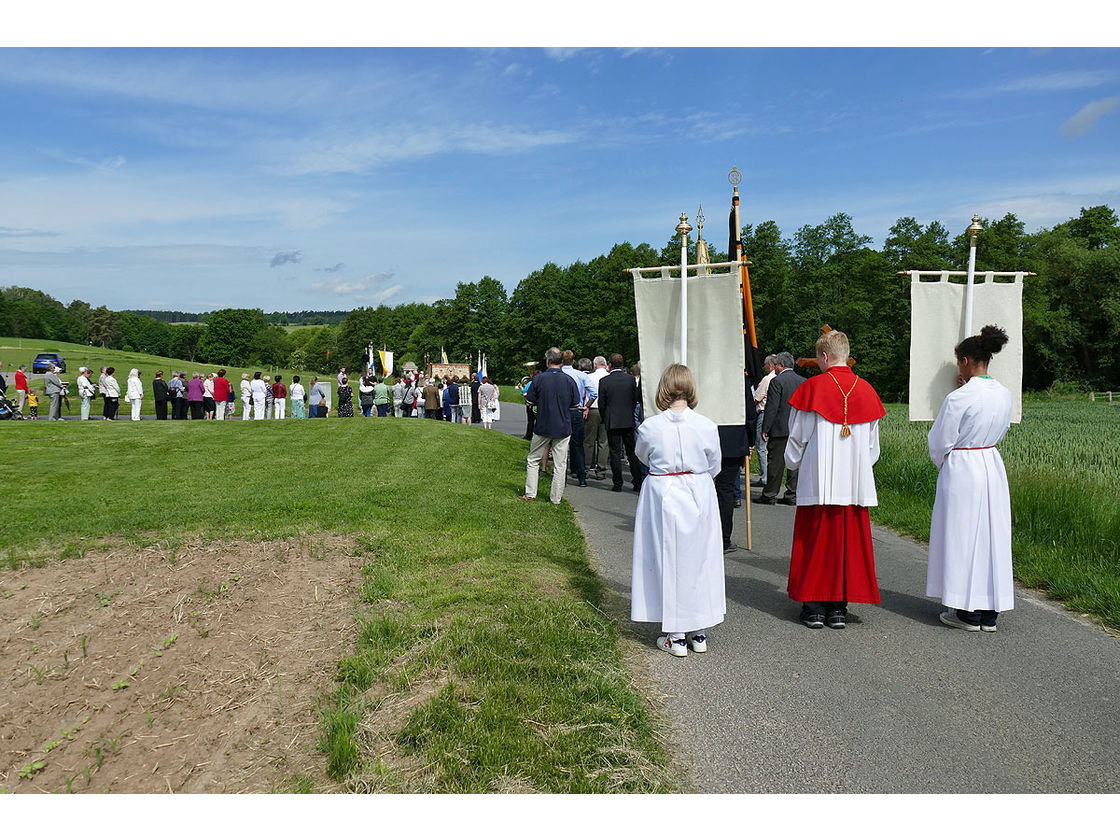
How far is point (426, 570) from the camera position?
7.32m

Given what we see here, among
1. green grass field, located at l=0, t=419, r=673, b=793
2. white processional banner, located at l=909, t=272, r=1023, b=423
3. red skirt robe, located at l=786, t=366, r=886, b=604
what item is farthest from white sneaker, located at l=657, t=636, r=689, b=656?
white processional banner, located at l=909, t=272, r=1023, b=423

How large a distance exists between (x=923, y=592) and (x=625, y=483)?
25.8 ft

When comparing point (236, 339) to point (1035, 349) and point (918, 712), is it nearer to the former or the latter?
point (1035, 349)

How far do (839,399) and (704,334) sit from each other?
1456 mm

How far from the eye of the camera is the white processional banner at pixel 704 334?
7016 mm

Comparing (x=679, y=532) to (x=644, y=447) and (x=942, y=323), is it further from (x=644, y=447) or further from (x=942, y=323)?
(x=942, y=323)

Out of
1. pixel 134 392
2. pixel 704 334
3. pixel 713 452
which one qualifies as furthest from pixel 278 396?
pixel 713 452

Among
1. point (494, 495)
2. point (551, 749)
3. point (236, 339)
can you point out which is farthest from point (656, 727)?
point (236, 339)

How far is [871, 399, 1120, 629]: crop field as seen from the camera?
22.5 feet

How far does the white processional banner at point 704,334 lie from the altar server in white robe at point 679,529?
145cm

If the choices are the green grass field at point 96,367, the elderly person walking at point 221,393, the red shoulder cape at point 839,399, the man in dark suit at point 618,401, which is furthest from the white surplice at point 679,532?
the green grass field at point 96,367

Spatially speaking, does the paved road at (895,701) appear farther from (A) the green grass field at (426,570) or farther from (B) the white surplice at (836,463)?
(B) the white surplice at (836,463)

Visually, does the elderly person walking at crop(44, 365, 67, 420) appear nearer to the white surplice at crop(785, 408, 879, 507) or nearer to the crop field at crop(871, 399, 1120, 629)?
the crop field at crop(871, 399, 1120, 629)

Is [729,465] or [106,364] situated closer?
[729,465]
